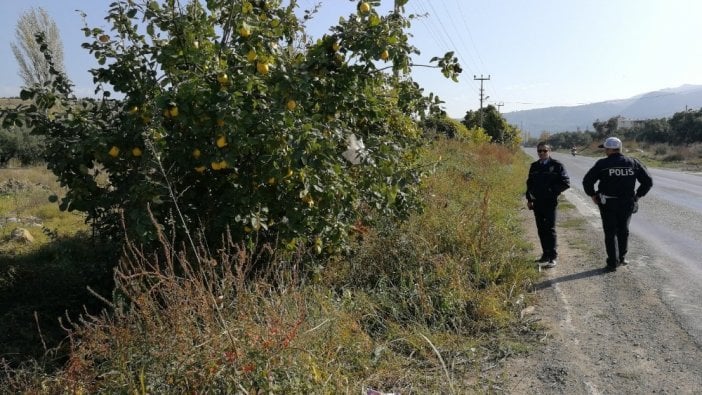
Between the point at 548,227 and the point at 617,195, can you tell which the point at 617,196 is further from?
the point at 548,227

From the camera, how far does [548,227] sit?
21.1ft

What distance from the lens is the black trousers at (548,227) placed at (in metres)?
6.40

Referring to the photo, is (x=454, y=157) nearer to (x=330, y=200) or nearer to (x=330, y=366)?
(x=330, y=200)

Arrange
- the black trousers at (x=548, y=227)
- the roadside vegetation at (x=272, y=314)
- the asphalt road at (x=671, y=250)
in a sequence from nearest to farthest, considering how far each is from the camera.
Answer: the roadside vegetation at (x=272, y=314) < the asphalt road at (x=671, y=250) < the black trousers at (x=548, y=227)

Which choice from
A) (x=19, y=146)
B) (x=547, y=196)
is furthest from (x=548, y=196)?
(x=19, y=146)

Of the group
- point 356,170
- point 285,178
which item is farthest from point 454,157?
point 285,178

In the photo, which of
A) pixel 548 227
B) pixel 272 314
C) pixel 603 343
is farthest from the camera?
pixel 548 227

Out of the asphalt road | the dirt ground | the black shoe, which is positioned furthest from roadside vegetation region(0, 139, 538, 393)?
the asphalt road

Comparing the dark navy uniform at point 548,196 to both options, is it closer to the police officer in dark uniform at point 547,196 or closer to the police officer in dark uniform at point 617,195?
the police officer in dark uniform at point 547,196

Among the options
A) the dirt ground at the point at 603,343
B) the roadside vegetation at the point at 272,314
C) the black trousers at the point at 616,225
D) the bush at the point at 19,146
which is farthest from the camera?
the bush at the point at 19,146

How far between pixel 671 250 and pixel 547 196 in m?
2.22

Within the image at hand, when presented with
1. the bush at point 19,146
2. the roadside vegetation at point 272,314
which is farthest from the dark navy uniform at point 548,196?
the bush at point 19,146

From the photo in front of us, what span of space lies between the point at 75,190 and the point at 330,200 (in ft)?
6.62

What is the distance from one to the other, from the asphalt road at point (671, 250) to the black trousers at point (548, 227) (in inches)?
34.7
